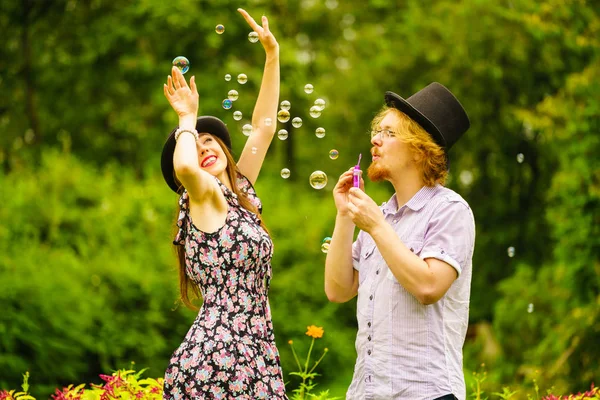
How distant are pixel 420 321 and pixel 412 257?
0.25 meters

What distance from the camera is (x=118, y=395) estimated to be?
428cm

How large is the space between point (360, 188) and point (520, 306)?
298 inches

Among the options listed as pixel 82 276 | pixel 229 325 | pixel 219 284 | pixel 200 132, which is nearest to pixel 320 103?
pixel 200 132

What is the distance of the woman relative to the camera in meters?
3.32

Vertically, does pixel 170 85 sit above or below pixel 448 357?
above

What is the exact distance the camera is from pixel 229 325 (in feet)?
11.1

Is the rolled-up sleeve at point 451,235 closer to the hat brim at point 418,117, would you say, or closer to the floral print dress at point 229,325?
the hat brim at point 418,117

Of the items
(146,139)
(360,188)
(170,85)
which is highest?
(146,139)

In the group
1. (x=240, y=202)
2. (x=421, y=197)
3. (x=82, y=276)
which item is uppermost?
(x=82, y=276)

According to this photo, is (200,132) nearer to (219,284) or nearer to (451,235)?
(219,284)

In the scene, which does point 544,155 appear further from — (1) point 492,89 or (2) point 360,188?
(2) point 360,188

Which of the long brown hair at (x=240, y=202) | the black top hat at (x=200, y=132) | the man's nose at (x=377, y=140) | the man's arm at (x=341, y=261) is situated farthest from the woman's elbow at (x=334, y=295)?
the black top hat at (x=200, y=132)

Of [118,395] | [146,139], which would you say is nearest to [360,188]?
[118,395]

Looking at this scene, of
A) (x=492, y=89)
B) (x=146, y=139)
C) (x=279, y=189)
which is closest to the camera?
(x=279, y=189)
